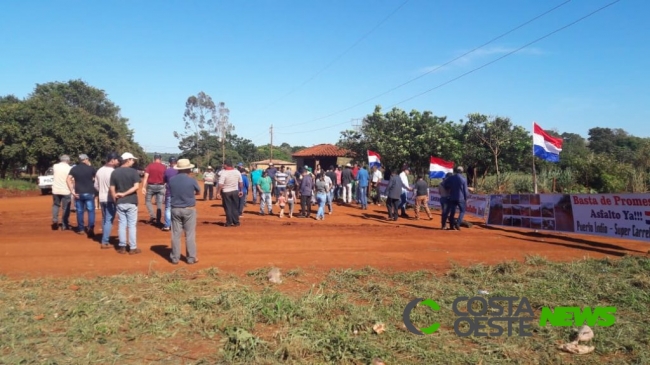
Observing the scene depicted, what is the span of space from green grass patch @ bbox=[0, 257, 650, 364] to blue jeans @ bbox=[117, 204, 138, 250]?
169cm

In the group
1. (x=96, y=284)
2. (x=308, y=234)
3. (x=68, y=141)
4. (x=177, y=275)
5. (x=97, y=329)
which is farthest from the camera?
(x=68, y=141)

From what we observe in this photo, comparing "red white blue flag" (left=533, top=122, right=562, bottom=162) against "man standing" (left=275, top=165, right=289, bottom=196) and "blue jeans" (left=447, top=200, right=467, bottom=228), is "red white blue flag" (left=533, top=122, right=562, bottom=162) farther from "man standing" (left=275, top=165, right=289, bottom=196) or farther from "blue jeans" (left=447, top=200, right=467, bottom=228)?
"man standing" (left=275, top=165, right=289, bottom=196)

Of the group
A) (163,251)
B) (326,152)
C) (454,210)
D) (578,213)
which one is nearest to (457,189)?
(454,210)

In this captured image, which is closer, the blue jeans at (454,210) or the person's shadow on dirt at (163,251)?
the person's shadow on dirt at (163,251)

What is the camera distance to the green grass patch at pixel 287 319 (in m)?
4.00

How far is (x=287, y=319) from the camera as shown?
4812 mm

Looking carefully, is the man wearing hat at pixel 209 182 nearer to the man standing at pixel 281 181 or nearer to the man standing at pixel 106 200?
the man standing at pixel 281 181

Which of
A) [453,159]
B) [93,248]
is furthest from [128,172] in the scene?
[453,159]

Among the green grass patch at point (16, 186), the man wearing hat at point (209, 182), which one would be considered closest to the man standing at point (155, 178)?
the man wearing hat at point (209, 182)

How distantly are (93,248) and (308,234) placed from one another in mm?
4800

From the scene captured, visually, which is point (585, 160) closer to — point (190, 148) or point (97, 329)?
point (97, 329)

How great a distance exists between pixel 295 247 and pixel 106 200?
3.83 m

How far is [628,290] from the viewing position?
6016 millimetres

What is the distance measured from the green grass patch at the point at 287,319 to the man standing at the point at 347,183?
39.1 ft
